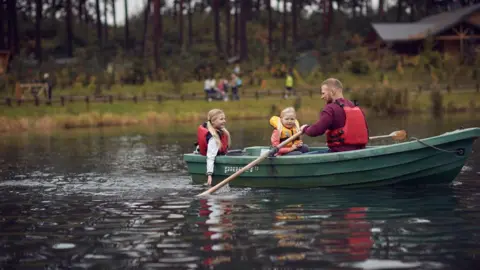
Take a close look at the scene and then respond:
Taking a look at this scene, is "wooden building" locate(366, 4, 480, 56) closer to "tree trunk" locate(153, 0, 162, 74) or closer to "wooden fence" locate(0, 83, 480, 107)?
"wooden fence" locate(0, 83, 480, 107)

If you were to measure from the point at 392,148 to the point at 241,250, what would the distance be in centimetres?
510

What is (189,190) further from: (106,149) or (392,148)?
(106,149)

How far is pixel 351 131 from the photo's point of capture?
14.6 meters

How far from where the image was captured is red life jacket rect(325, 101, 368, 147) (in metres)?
14.4

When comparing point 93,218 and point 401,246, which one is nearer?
point 401,246

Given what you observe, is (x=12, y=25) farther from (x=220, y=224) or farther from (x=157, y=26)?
(x=220, y=224)

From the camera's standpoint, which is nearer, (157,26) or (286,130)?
(286,130)

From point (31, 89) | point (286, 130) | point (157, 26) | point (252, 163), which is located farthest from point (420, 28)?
point (252, 163)

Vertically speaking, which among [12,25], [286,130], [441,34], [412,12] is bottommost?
[286,130]

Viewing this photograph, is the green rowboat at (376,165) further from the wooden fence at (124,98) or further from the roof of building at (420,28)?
the roof of building at (420,28)

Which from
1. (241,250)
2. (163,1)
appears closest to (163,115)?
(241,250)

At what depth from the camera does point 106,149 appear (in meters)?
26.3

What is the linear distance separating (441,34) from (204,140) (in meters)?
48.6

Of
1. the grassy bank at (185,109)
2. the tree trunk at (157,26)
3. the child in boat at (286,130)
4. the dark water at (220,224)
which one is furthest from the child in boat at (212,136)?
the tree trunk at (157,26)
